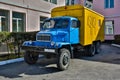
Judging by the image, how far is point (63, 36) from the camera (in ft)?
35.3

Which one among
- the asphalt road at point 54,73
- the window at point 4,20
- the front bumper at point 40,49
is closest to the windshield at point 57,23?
the front bumper at point 40,49

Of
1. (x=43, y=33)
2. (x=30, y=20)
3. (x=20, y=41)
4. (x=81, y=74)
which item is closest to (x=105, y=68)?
(x=81, y=74)

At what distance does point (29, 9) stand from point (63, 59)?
12.3 m

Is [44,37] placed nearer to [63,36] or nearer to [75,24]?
[63,36]

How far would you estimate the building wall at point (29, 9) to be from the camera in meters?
18.5

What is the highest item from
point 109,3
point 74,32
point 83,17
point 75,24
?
point 109,3

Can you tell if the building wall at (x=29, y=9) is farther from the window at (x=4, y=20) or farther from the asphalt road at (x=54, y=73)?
the asphalt road at (x=54, y=73)

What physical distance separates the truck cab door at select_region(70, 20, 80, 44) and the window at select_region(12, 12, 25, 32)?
9023mm

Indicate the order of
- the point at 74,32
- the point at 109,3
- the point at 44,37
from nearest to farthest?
the point at 44,37
the point at 74,32
the point at 109,3

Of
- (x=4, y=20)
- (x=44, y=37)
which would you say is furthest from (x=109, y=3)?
(x=44, y=37)

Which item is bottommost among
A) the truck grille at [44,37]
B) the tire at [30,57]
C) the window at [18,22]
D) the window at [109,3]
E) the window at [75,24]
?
the tire at [30,57]

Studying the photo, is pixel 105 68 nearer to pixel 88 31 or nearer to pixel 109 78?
pixel 109 78

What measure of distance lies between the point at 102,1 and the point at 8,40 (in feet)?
65.9

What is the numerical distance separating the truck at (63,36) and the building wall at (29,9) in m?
6.13
